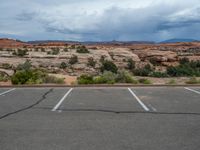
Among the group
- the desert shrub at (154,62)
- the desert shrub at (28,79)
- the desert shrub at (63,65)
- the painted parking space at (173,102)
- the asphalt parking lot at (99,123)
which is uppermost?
the asphalt parking lot at (99,123)

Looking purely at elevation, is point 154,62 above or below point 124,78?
below

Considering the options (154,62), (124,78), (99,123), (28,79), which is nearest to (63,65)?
(154,62)

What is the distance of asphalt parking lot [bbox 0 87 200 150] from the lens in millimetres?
6500

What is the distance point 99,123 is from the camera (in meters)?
8.46

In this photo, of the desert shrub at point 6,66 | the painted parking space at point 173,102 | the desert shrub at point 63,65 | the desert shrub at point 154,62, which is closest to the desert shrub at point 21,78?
the painted parking space at point 173,102

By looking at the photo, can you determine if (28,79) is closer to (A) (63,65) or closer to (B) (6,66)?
(B) (6,66)

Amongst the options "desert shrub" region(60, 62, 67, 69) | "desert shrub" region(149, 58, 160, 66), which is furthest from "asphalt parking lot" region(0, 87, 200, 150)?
"desert shrub" region(149, 58, 160, 66)

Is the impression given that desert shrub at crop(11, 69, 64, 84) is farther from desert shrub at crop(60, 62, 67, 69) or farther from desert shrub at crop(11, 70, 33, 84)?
desert shrub at crop(60, 62, 67, 69)

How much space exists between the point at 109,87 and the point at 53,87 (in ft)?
9.79

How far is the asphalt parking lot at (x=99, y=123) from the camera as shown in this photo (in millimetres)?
6500

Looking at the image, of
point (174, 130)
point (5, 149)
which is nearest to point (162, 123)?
point (174, 130)

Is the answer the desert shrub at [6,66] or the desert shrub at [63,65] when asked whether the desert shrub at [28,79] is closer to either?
the desert shrub at [6,66]

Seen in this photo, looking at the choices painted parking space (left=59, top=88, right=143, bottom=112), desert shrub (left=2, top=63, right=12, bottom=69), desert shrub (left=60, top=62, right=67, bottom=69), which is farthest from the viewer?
desert shrub (left=60, top=62, right=67, bottom=69)

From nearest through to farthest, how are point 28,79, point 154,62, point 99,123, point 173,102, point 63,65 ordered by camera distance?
point 99,123
point 173,102
point 28,79
point 63,65
point 154,62
